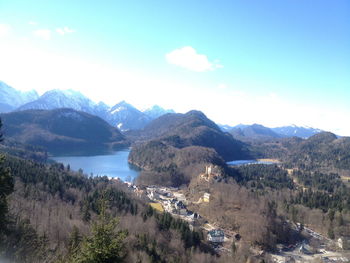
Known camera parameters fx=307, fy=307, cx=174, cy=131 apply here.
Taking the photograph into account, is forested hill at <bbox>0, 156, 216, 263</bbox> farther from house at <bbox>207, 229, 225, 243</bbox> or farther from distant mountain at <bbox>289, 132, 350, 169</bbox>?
distant mountain at <bbox>289, 132, 350, 169</bbox>

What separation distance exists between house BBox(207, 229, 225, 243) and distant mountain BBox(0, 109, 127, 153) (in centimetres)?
7081

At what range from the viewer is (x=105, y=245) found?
4.85 metres

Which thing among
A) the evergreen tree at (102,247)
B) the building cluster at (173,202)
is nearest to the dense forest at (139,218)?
the evergreen tree at (102,247)

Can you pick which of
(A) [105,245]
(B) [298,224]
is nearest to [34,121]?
(B) [298,224]

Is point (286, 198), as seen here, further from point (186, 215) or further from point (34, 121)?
point (34, 121)

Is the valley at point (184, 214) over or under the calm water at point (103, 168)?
over

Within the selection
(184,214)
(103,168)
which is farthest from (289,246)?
(103,168)

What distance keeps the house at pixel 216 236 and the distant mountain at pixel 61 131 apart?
70813mm

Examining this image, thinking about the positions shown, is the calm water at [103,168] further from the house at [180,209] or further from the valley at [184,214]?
the house at [180,209]

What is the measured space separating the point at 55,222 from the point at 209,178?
28.3 m

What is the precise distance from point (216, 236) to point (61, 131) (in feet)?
334

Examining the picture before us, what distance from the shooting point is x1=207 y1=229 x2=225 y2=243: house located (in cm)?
2261

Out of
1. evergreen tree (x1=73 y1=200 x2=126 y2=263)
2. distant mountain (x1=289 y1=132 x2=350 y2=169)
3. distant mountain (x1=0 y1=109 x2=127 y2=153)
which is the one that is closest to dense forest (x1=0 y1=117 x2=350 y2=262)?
evergreen tree (x1=73 y1=200 x2=126 y2=263)

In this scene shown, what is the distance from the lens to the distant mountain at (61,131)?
9288 centimetres
